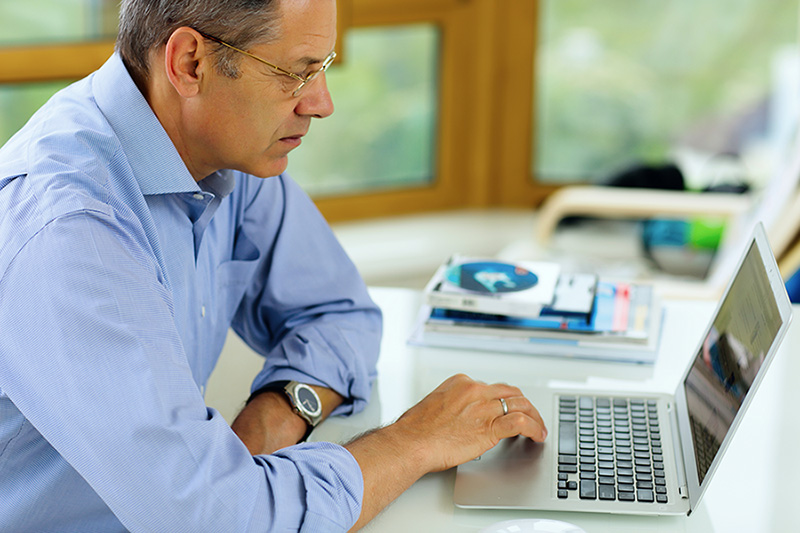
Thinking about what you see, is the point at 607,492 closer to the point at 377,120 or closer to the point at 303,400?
the point at 303,400

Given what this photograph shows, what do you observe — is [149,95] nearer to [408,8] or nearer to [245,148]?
[245,148]

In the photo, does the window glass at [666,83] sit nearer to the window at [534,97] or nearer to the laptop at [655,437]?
the window at [534,97]

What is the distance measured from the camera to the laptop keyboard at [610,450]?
3.09 ft

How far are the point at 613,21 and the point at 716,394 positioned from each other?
257 centimetres

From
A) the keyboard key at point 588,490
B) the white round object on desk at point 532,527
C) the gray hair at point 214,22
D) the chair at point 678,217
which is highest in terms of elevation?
the gray hair at point 214,22

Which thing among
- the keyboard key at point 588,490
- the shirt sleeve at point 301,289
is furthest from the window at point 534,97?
the keyboard key at point 588,490

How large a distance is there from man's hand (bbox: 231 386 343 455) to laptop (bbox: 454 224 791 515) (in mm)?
228

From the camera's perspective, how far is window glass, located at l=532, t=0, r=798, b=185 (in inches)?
127

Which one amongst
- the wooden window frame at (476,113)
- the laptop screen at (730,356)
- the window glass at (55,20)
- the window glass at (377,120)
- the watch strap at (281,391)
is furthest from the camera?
the wooden window frame at (476,113)

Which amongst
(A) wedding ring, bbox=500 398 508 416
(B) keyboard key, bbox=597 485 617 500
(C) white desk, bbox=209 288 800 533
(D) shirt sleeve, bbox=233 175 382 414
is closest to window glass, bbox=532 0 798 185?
(C) white desk, bbox=209 288 800 533

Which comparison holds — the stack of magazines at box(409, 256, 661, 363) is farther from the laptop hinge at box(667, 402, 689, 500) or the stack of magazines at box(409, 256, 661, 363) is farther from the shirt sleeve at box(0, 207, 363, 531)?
the shirt sleeve at box(0, 207, 363, 531)

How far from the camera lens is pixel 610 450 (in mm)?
1017

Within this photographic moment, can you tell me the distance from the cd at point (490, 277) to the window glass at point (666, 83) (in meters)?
1.95

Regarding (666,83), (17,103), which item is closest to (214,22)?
(17,103)
